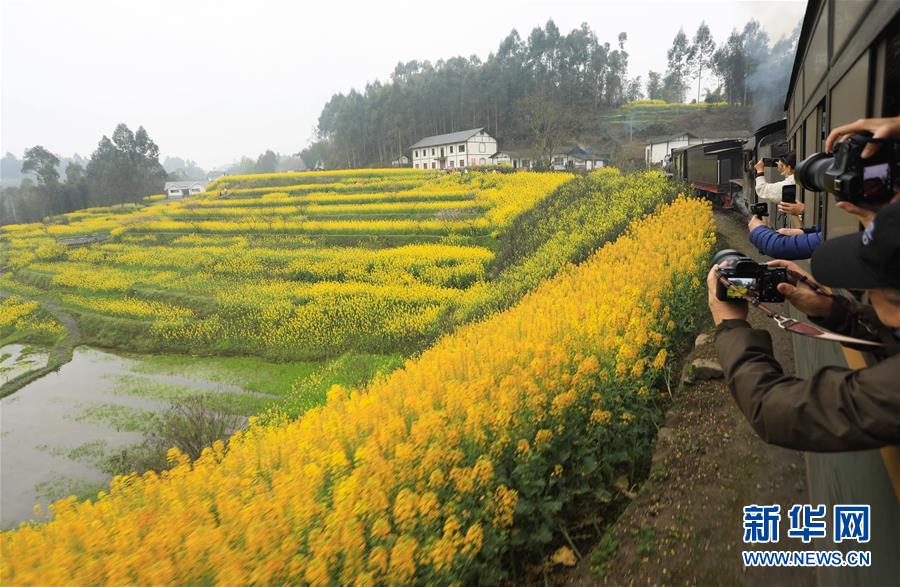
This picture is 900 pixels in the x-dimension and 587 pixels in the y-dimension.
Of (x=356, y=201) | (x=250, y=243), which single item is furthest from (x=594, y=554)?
(x=356, y=201)

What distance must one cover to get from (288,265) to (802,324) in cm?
1987

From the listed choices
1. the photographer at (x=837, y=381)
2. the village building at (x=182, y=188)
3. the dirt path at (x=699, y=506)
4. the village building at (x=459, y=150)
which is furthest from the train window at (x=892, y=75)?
the village building at (x=182, y=188)

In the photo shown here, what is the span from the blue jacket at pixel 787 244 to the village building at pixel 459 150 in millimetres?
44052

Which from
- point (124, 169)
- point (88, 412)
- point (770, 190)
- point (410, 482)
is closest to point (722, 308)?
point (410, 482)

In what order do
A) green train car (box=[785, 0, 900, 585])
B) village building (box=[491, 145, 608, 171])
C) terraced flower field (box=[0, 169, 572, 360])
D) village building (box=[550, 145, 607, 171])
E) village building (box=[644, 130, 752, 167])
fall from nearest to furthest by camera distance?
green train car (box=[785, 0, 900, 585]) < terraced flower field (box=[0, 169, 572, 360]) < village building (box=[644, 130, 752, 167]) < village building (box=[491, 145, 608, 171]) < village building (box=[550, 145, 607, 171])

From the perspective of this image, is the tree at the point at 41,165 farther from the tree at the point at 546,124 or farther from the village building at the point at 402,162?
the tree at the point at 546,124

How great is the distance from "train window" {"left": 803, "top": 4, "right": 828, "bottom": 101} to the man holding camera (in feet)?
7.31

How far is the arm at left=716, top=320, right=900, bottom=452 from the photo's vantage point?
105 cm

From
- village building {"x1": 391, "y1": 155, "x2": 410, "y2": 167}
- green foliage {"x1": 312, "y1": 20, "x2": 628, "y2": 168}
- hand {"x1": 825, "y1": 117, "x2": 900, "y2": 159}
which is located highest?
green foliage {"x1": 312, "y1": 20, "x2": 628, "y2": 168}

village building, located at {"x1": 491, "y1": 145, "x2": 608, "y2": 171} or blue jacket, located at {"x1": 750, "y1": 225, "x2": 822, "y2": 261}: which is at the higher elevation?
village building, located at {"x1": 491, "y1": 145, "x2": 608, "y2": 171}

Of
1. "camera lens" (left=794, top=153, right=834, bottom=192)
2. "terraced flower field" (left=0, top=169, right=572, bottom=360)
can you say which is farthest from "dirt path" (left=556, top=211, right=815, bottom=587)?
"terraced flower field" (left=0, top=169, right=572, bottom=360)

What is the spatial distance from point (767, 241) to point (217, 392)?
1164 cm

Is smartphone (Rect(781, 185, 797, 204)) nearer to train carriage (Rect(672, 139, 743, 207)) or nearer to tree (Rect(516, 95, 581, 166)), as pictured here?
train carriage (Rect(672, 139, 743, 207))

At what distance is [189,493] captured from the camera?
286 centimetres
